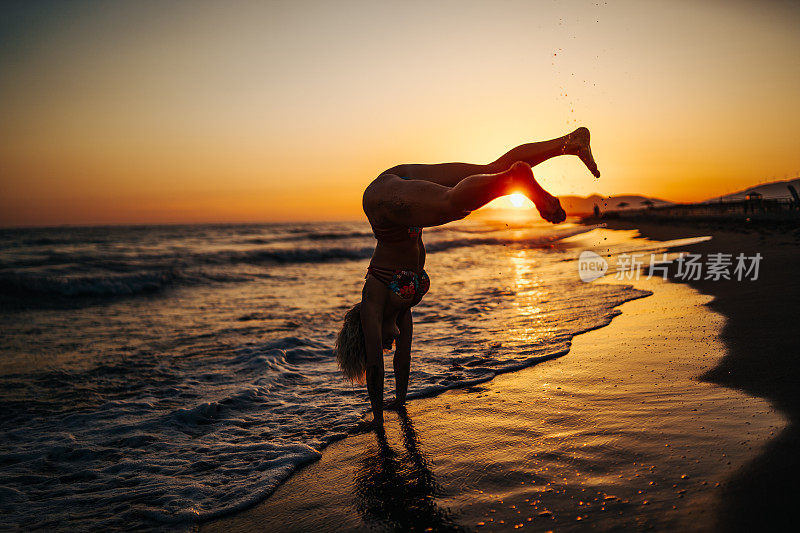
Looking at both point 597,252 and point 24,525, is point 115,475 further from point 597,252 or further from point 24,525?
point 597,252

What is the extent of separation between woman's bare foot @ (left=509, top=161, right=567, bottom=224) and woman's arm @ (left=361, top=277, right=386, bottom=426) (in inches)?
74.2

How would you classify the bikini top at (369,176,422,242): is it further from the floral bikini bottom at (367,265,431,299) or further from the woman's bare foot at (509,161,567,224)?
the woman's bare foot at (509,161,567,224)

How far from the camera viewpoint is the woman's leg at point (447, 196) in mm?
2773

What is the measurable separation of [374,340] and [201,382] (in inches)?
129

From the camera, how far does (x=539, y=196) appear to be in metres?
2.79

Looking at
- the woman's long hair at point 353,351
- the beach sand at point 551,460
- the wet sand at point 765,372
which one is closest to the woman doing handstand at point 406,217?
the woman's long hair at point 353,351

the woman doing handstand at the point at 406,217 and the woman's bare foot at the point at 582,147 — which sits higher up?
the woman's bare foot at the point at 582,147

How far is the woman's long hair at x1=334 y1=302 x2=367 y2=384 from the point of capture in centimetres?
449

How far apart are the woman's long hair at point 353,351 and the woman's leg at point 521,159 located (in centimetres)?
153

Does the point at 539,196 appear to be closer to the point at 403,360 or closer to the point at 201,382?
the point at 403,360

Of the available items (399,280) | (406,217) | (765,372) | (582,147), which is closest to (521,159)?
(582,147)

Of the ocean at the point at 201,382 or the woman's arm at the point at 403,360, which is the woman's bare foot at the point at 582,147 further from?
the ocean at the point at 201,382

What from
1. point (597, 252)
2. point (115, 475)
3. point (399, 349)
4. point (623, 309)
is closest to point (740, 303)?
point (623, 309)

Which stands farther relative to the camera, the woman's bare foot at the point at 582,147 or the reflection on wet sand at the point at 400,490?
the woman's bare foot at the point at 582,147
